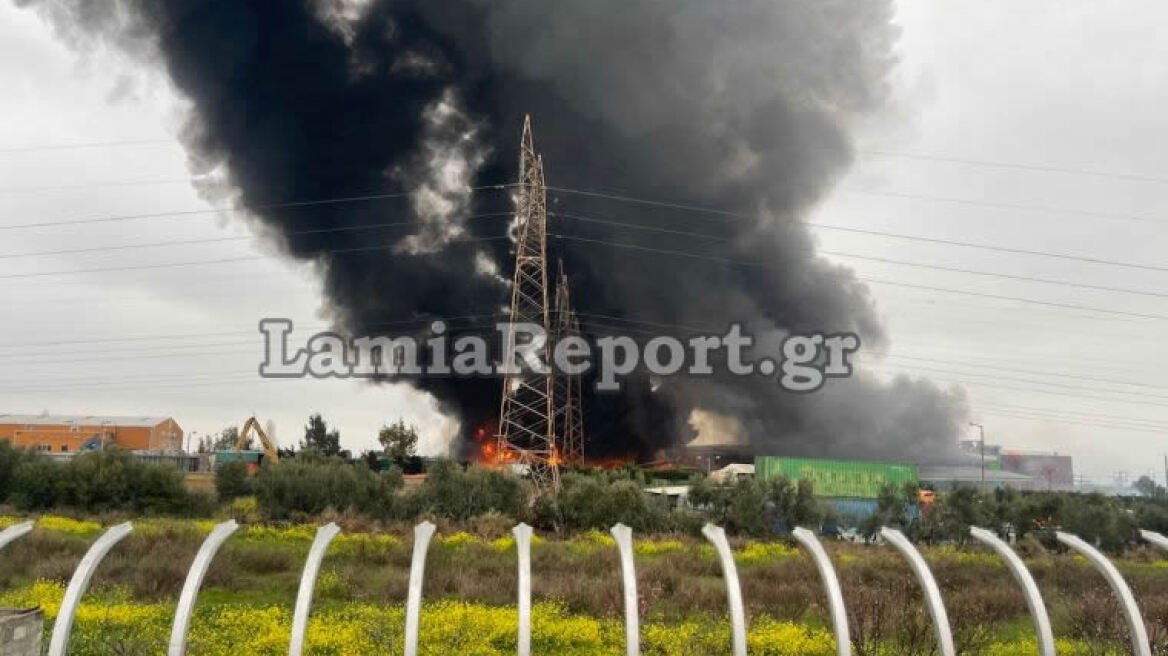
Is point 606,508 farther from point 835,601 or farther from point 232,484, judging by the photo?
point 835,601

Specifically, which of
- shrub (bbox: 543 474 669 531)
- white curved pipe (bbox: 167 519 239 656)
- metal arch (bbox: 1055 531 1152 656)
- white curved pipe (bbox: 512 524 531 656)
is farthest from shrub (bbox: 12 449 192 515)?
metal arch (bbox: 1055 531 1152 656)

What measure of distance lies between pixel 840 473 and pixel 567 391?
19545 millimetres

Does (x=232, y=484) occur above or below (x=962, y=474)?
above

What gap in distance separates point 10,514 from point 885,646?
3188 cm

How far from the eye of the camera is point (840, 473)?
58.2 metres

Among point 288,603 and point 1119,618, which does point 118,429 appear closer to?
point 288,603

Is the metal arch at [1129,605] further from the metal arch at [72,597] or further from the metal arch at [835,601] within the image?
the metal arch at [72,597]

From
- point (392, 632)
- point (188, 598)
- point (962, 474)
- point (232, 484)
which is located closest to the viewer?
point (188, 598)

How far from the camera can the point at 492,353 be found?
62.2m

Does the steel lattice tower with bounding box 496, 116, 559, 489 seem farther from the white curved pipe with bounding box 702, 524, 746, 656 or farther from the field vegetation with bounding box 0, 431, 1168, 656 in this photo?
the white curved pipe with bounding box 702, 524, 746, 656

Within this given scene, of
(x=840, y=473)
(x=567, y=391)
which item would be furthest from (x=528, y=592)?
(x=840, y=473)

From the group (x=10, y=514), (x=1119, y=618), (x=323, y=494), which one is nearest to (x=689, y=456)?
(x=323, y=494)

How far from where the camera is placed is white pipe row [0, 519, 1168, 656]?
6512 millimetres

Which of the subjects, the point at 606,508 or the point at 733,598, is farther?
the point at 606,508
